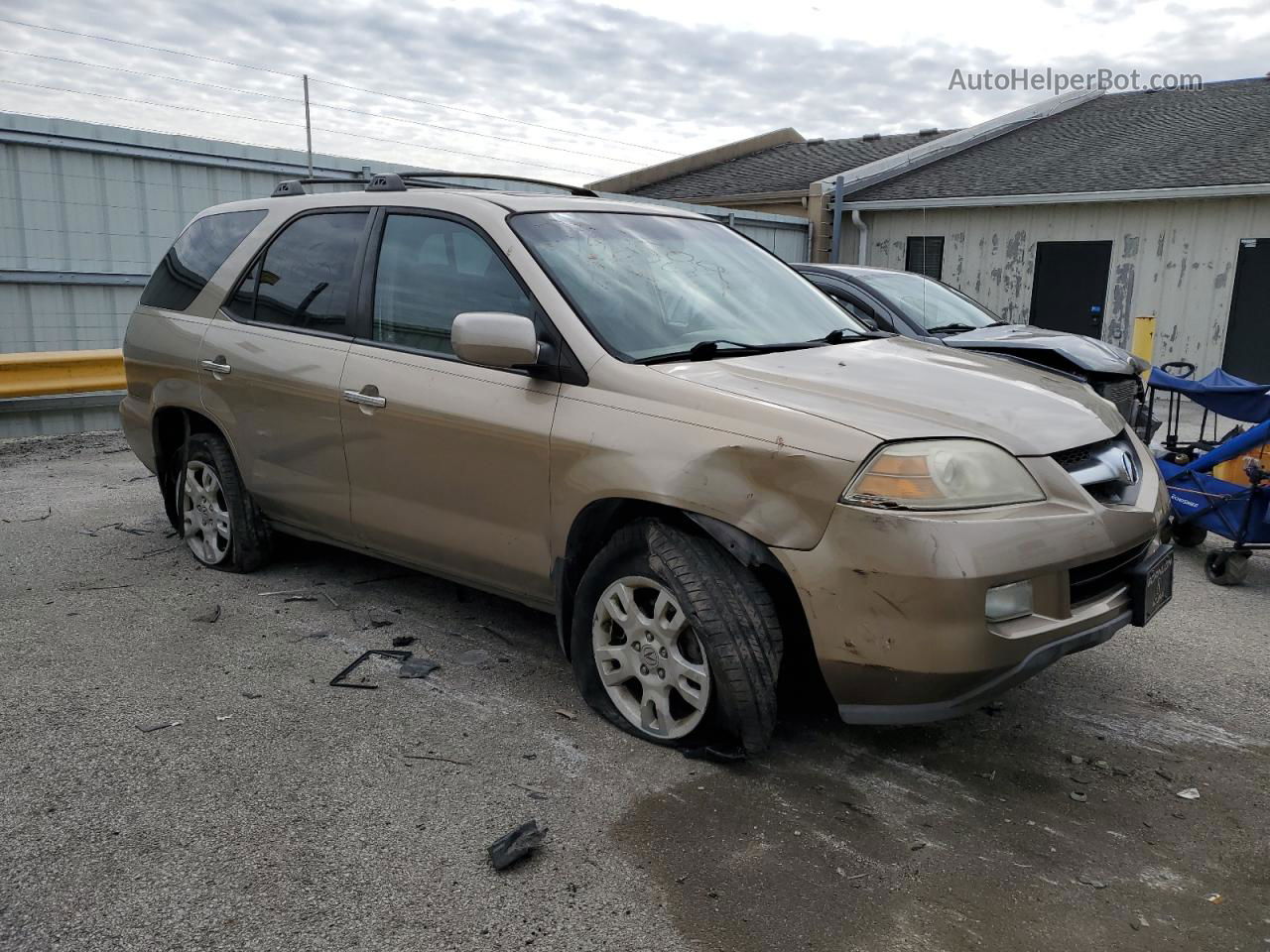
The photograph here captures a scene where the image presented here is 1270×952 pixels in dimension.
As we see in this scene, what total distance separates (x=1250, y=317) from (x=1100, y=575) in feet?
47.2

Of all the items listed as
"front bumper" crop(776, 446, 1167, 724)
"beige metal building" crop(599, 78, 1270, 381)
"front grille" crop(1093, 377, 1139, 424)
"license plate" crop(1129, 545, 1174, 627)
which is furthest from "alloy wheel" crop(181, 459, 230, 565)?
"beige metal building" crop(599, 78, 1270, 381)

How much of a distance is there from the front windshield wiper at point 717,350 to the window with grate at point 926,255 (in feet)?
50.1

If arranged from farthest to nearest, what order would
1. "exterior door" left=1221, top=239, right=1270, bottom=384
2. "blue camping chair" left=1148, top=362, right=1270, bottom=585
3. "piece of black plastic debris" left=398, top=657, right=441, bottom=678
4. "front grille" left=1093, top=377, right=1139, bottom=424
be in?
"exterior door" left=1221, top=239, right=1270, bottom=384 < "front grille" left=1093, top=377, right=1139, bottom=424 < "blue camping chair" left=1148, top=362, right=1270, bottom=585 < "piece of black plastic debris" left=398, top=657, right=441, bottom=678

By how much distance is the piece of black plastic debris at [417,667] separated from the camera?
393 cm

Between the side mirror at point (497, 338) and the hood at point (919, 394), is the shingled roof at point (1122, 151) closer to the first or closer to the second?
the hood at point (919, 394)

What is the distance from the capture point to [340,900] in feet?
8.36

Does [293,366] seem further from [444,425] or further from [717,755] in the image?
[717,755]

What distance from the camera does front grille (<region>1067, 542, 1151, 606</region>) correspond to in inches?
118

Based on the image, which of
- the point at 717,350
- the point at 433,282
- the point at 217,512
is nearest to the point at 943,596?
the point at 717,350

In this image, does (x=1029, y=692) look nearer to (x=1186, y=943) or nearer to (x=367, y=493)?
(x=1186, y=943)

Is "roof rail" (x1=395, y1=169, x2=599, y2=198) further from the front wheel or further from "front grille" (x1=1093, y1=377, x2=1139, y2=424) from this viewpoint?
"front grille" (x1=1093, y1=377, x2=1139, y2=424)

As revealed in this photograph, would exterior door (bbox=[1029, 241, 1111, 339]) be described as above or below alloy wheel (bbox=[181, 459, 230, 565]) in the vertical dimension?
above

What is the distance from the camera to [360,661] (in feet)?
13.3

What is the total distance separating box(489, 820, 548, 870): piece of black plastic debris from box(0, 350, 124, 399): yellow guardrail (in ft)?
25.4
